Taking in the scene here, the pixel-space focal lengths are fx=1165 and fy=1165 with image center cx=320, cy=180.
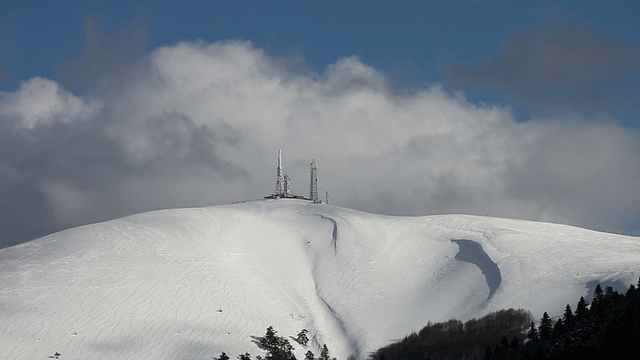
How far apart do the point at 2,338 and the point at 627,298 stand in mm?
78089

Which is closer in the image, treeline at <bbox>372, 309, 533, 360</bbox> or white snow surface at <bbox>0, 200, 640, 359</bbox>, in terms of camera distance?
treeline at <bbox>372, 309, 533, 360</bbox>

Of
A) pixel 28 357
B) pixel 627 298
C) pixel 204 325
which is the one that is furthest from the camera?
pixel 204 325

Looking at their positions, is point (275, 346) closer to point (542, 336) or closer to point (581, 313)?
point (542, 336)

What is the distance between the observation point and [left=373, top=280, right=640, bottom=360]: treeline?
114 m

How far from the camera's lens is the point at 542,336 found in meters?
128

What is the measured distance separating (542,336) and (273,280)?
59.6m

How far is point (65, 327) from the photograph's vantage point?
153875 mm

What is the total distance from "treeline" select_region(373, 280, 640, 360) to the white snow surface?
5448 mm

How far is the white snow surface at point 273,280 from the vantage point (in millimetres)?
153625

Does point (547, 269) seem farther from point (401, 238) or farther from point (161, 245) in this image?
point (161, 245)

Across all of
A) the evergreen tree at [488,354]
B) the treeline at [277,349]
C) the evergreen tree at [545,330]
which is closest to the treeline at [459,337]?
the evergreen tree at [488,354]

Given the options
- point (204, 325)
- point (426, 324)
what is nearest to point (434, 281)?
point (426, 324)

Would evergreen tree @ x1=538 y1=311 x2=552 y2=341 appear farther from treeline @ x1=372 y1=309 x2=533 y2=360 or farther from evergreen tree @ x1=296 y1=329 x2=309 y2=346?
evergreen tree @ x1=296 y1=329 x2=309 y2=346

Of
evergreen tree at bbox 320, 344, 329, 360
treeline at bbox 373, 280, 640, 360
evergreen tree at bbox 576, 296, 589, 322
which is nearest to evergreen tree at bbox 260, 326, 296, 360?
evergreen tree at bbox 320, 344, 329, 360
